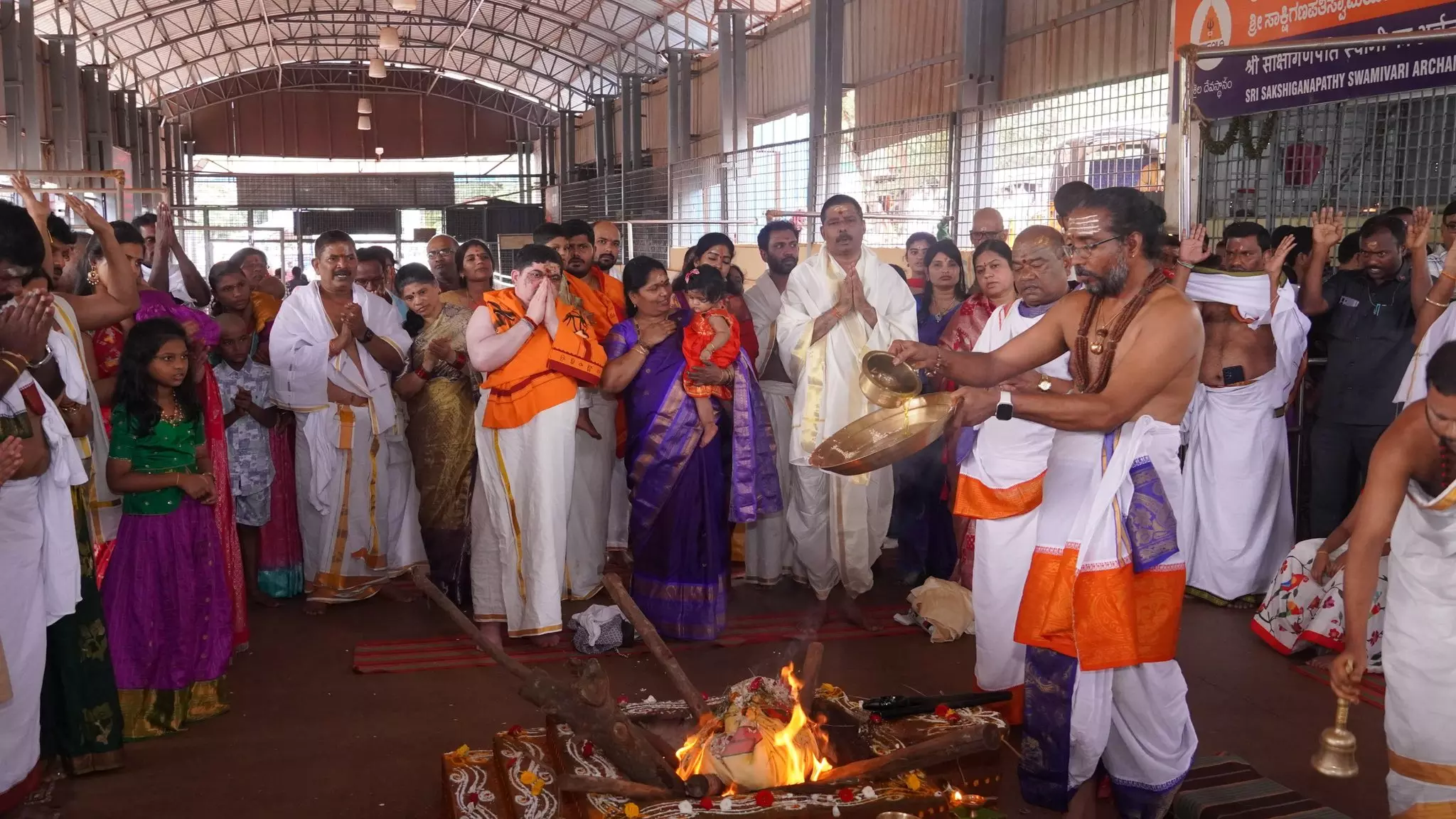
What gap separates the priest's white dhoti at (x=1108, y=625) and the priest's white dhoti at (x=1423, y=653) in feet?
1.75

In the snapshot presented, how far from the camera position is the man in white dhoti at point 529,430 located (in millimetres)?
4496

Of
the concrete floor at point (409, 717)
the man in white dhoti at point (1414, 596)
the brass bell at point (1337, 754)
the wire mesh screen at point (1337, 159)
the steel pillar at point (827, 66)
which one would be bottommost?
the concrete floor at point (409, 717)

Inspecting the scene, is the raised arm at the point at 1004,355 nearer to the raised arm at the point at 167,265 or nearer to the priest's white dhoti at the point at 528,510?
the priest's white dhoti at the point at 528,510

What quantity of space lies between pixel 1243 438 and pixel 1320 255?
0.90 metres

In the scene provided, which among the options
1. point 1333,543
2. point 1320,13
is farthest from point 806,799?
point 1320,13

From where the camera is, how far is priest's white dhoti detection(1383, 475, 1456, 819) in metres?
2.42

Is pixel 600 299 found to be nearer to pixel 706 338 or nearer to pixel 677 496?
pixel 706 338

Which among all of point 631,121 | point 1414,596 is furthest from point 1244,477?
point 631,121

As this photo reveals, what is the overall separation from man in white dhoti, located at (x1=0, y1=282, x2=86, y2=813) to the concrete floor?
1.17ft

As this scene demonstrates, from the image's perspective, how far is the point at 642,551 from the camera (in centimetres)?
473

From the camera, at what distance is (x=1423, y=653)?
8.09 feet

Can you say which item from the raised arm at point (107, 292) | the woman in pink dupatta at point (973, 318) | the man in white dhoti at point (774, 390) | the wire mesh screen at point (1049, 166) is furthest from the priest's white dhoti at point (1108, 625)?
the wire mesh screen at point (1049, 166)

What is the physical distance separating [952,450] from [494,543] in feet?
6.82

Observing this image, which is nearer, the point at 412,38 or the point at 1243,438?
the point at 1243,438
